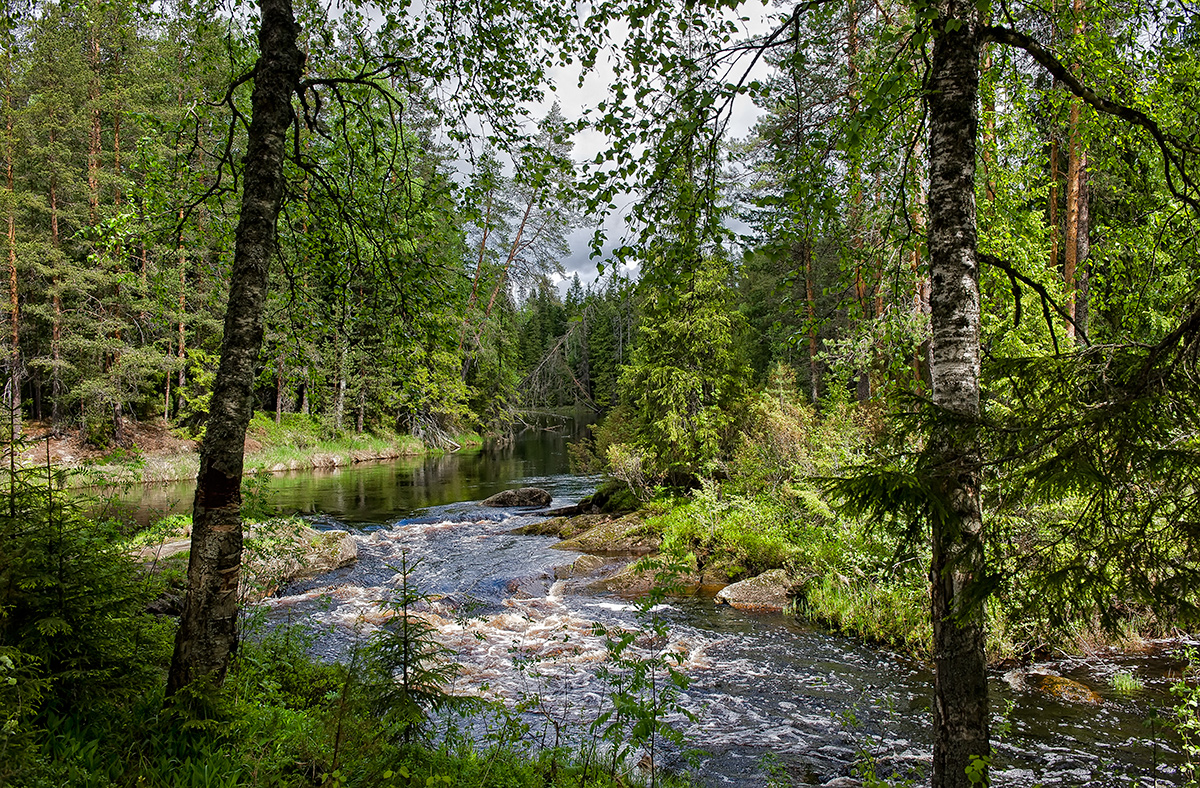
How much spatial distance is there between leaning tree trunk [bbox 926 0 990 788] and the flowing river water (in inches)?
63.0

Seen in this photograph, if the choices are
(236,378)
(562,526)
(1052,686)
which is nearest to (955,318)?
(236,378)

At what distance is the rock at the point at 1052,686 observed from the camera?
20.0ft

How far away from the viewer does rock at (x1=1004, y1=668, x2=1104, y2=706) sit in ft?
20.0

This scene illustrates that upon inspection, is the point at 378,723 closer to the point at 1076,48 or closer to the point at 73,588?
the point at 73,588

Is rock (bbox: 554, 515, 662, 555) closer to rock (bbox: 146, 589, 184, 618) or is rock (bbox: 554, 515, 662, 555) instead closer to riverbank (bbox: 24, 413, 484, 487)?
rock (bbox: 146, 589, 184, 618)

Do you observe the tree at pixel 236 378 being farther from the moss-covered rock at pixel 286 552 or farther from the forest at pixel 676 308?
the moss-covered rock at pixel 286 552

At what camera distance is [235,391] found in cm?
342

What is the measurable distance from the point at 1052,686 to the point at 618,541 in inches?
328

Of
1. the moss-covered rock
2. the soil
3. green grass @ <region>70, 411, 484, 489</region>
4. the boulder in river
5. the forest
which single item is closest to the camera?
the forest

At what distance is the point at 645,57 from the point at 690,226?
123 centimetres

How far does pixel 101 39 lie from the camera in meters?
20.1

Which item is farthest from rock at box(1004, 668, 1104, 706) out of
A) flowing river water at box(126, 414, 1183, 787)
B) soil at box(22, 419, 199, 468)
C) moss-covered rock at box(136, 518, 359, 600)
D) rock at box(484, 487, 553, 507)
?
soil at box(22, 419, 199, 468)

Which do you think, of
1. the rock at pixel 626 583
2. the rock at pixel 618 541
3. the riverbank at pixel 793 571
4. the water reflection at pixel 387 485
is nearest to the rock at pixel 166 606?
the water reflection at pixel 387 485

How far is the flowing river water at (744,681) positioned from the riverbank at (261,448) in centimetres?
1299
